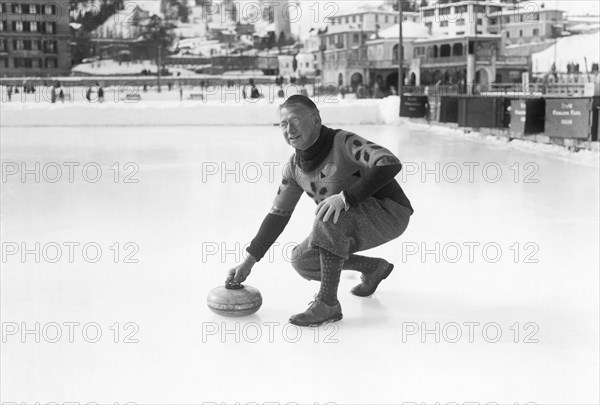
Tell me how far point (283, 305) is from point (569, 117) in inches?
398

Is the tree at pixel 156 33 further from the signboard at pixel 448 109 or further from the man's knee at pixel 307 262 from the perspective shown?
the man's knee at pixel 307 262

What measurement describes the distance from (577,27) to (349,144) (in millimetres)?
95055

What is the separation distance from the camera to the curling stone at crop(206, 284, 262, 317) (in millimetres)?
3926

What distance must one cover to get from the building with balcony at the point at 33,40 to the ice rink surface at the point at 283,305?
4714 cm

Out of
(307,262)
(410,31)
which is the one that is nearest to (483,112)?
(307,262)

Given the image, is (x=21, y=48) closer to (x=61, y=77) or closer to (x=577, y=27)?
(x=61, y=77)

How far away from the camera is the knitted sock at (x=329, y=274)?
3746 millimetres

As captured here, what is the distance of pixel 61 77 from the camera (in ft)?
168

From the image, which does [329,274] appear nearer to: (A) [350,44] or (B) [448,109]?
(B) [448,109]

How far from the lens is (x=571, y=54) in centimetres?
6712

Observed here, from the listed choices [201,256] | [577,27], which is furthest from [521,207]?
[577,27]

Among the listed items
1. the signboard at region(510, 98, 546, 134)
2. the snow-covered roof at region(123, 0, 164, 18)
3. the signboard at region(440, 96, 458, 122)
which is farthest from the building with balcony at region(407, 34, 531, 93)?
the signboard at region(510, 98, 546, 134)

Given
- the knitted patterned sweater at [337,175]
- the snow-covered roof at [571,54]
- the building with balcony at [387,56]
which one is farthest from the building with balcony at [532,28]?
the knitted patterned sweater at [337,175]

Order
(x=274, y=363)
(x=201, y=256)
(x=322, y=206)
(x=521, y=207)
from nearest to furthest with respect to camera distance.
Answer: (x=274, y=363) < (x=322, y=206) < (x=201, y=256) < (x=521, y=207)
